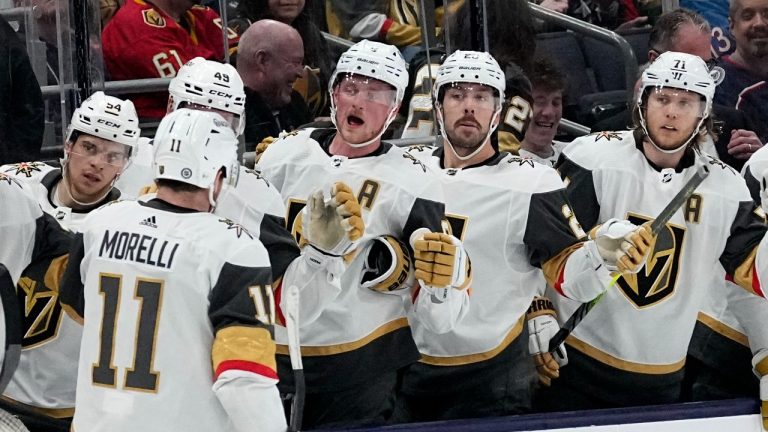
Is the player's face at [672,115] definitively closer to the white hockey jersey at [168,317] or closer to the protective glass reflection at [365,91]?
the protective glass reflection at [365,91]

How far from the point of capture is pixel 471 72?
4605 millimetres

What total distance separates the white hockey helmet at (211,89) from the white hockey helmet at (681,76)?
1265 mm

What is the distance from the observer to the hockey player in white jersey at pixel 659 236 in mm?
4688

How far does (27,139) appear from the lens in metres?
4.98

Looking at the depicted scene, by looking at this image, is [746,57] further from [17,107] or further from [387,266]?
[17,107]

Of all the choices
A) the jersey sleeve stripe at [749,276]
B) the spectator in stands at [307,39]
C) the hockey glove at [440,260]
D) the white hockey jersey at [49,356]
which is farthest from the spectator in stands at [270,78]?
the jersey sleeve stripe at [749,276]

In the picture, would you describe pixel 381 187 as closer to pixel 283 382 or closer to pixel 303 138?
pixel 303 138

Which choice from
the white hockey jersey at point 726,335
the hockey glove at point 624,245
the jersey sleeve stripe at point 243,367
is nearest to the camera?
the jersey sleeve stripe at point 243,367

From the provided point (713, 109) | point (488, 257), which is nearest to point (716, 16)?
point (713, 109)

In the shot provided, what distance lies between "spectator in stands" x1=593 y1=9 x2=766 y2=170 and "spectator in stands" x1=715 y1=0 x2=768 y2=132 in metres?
0.13

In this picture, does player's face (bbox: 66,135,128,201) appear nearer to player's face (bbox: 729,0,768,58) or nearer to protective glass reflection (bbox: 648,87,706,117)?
protective glass reflection (bbox: 648,87,706,117)

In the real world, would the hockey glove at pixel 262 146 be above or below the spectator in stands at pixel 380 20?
below

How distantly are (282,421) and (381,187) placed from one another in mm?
1092

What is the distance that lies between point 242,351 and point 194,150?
1.58 feet
